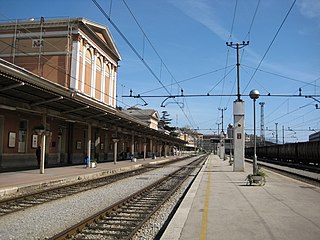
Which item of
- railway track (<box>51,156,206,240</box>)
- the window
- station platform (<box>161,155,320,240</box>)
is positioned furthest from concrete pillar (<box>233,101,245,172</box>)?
the window

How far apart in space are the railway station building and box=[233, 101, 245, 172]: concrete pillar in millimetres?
8945

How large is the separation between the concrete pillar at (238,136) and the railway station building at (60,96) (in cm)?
894

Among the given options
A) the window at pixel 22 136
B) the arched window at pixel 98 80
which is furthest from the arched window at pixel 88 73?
the window at pixel 22 136

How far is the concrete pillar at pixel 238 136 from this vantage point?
25372 mm

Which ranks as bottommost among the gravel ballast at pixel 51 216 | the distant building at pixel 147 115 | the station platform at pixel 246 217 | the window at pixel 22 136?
the gravel ballast at pixel 51 216

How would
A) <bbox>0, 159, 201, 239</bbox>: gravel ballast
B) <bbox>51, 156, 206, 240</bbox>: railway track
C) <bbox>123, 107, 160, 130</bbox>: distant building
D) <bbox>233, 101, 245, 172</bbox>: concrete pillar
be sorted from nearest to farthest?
<bbox>51, 156, 206, 240</bbox>: railway track → <bbox>0, 159, 201, 239</bbox>: gravel ballast → <bbox>233, 101, 245, 172</bbox>: concrete pillar → <bbox>123, 107, 160, 130</bbox>: distant building

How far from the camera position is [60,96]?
18016 millimetres

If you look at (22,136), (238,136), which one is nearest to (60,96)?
(22,136)

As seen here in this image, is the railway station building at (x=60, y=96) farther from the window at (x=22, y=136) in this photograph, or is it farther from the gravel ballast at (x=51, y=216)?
the gravel ballast at (x=51, y=216)

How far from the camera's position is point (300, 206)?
10.1 metres

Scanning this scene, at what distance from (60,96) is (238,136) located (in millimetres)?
13058

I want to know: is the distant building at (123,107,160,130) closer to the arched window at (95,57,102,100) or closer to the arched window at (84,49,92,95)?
the arched window at (95,57,102,100)

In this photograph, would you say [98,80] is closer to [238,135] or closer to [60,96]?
[238,135]

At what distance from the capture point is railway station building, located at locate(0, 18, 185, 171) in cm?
1956
